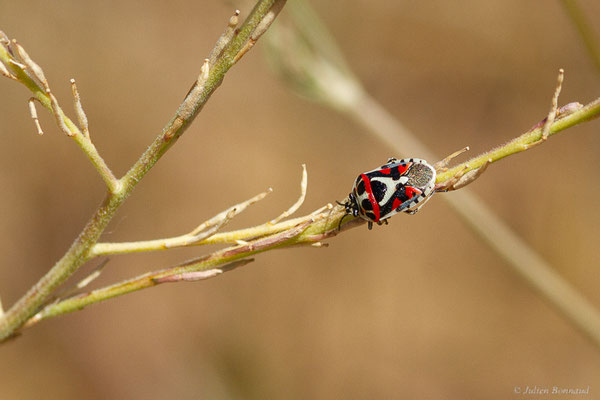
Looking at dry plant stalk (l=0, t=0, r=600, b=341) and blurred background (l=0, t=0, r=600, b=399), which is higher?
blurred background (l=0, t=0, r=600, b=399)

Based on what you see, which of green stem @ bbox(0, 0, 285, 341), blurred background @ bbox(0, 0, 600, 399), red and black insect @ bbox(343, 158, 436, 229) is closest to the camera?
green stem @ bbox(0, 0, 285, 341)

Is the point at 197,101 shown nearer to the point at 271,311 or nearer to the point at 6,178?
the point at 271,311

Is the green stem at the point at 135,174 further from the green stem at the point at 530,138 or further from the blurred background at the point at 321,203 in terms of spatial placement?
the blurred background at the point at 321,203

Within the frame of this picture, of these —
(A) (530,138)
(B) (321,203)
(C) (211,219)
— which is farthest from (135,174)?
(B) (321,203)

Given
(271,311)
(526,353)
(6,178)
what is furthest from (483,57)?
(6,178)

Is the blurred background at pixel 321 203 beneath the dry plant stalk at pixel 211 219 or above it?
above

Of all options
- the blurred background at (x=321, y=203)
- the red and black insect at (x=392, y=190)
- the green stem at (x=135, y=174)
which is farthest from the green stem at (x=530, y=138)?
the blurred background at (x=321, y=203)

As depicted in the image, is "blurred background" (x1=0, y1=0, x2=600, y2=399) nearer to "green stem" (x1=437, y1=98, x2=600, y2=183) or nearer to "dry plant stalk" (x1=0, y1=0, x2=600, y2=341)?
"dry plant stalk" (x1=0, y1=0, x2=600, y2=341)

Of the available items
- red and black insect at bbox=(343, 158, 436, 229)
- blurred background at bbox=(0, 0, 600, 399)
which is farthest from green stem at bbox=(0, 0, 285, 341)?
blurred background at bbox=(0, 0, 600, 399)

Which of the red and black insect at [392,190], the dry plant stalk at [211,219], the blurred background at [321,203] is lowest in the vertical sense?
the dry plant stalk at [211,219]
